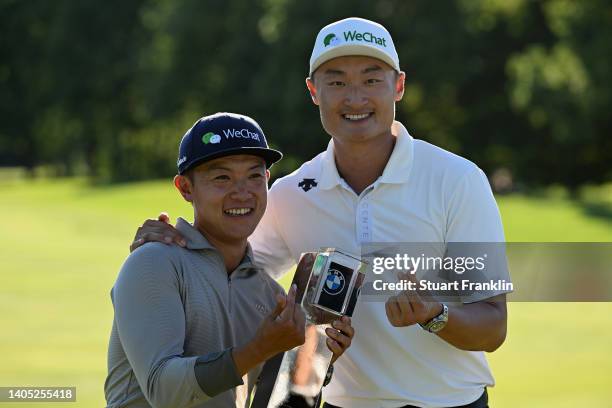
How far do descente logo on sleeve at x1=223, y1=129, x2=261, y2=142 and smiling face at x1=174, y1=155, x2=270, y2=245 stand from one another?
7cm

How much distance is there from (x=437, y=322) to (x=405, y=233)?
57 cm

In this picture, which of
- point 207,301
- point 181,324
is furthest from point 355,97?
point 181,324

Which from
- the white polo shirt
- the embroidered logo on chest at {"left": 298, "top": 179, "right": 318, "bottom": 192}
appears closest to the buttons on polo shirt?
the white polo shirt

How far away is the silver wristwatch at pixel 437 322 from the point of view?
3.71m

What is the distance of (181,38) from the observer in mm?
51344

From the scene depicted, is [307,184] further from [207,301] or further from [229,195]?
[207,301]

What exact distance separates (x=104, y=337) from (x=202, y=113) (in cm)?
4468

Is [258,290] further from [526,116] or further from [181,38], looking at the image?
[181,38]

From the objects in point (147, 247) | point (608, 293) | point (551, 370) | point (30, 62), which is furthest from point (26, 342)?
point (30, 62)

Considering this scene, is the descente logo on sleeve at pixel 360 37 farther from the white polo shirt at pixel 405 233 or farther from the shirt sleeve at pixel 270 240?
the shirt sleeve at pixel 270 240

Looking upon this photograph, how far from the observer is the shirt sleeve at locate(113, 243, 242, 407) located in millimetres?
3342

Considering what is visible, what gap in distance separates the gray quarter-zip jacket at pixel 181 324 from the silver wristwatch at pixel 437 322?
1.94ft

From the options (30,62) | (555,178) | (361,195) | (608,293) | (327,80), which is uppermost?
(30,62)

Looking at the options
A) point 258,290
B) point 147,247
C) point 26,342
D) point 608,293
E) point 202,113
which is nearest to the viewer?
point 147,247
